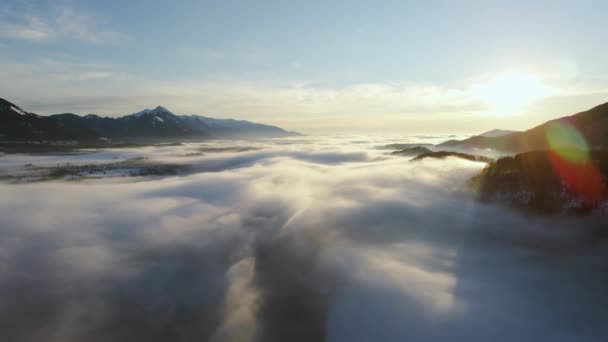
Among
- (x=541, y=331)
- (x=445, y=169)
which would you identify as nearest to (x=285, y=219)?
(x=541, y=331)

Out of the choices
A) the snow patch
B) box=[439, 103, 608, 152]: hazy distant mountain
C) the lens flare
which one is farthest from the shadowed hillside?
the snow patch

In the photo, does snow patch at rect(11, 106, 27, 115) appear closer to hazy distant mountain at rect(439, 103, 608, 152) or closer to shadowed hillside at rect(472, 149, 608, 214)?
shadowed hillside at rect(472, 149, 608, 214)

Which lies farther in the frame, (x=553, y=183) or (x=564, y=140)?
(x=564, y=140)

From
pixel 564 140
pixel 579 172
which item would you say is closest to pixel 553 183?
pixel 579 172

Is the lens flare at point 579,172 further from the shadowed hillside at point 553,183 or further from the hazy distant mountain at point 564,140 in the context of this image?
the hazy distant mountain at point 564,140

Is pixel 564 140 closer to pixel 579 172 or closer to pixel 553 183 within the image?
pixel 553 183

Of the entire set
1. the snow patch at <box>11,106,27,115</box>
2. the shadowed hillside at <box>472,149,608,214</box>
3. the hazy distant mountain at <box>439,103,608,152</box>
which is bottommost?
the shadowed hillside at <box>472,149,608,214</box>

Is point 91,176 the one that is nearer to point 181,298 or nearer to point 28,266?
point 28,266

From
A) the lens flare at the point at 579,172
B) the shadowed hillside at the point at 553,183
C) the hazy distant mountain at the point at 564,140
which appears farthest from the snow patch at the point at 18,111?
the hazy distant mountain at the point at 564,140
